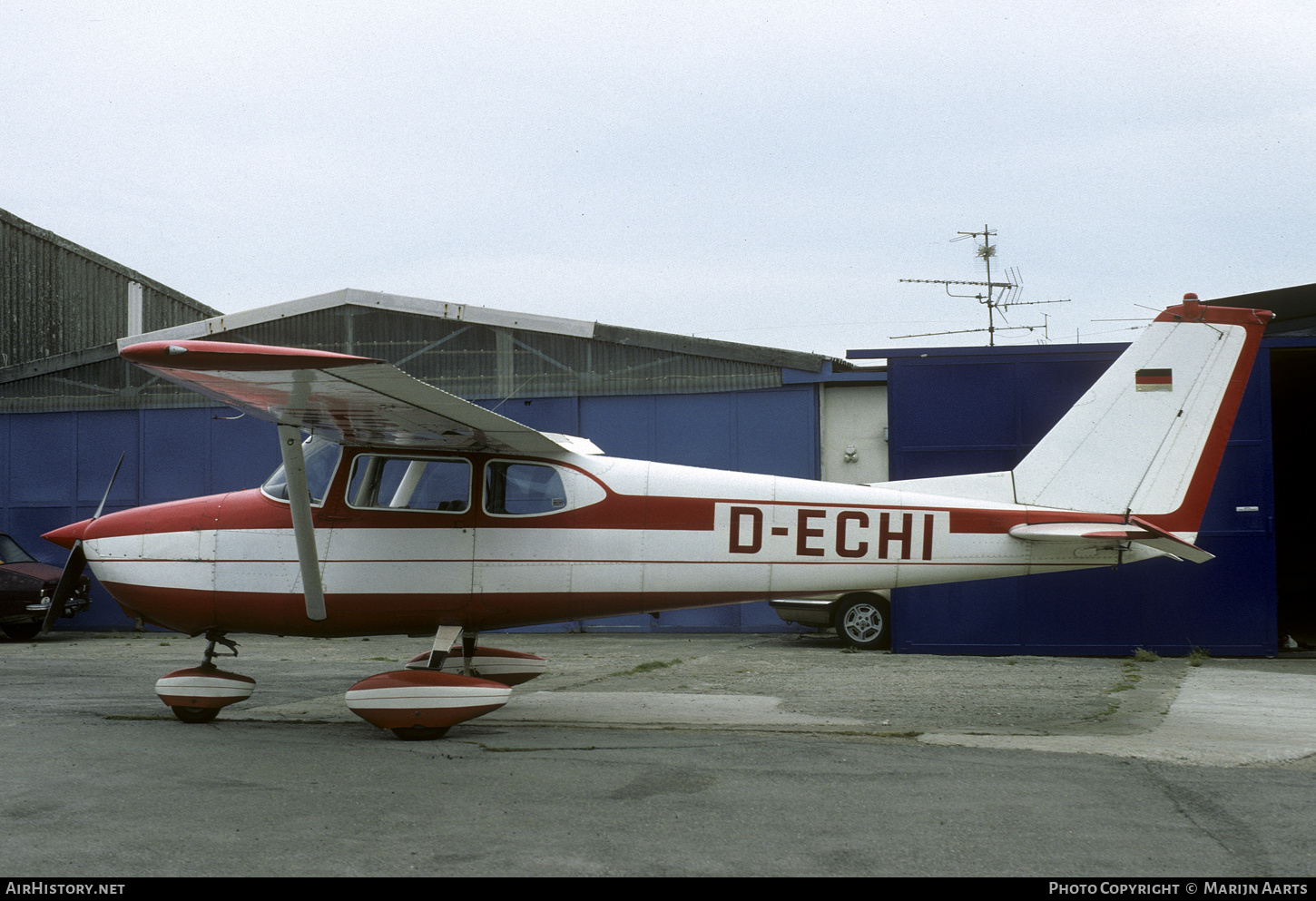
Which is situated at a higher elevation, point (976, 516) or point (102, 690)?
point (976, 516)

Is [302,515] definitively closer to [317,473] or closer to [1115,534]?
[317,473]

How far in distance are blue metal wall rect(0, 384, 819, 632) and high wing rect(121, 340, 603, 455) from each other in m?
8.94

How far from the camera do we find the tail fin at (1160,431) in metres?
8.14

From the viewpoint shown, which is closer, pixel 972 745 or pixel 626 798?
pixel 626 798

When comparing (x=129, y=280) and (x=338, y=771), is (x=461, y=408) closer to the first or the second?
(x=338, y=771)

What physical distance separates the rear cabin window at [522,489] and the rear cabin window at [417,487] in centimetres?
18

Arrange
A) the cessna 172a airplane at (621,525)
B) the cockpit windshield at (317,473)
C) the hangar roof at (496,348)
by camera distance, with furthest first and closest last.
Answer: the hangar roof at (496,348) → the cockpit windshield at (317,473) → the cessna 172a airplane at (621,525)

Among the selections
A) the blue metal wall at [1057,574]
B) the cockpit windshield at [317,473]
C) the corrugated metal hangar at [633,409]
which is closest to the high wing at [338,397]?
the cockpit windshield at [317,473]

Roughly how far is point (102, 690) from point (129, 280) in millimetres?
17158

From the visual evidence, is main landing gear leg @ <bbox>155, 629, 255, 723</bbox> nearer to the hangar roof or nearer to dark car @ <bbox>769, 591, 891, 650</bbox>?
dark car @ <bbox>769, 591, 891, 650</bbox>

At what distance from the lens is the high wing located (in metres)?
6.12

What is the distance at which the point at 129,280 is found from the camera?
Result: 81.4ft

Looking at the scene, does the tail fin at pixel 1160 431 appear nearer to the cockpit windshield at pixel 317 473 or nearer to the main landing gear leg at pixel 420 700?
the main landing gear leg at pixel 420 700
